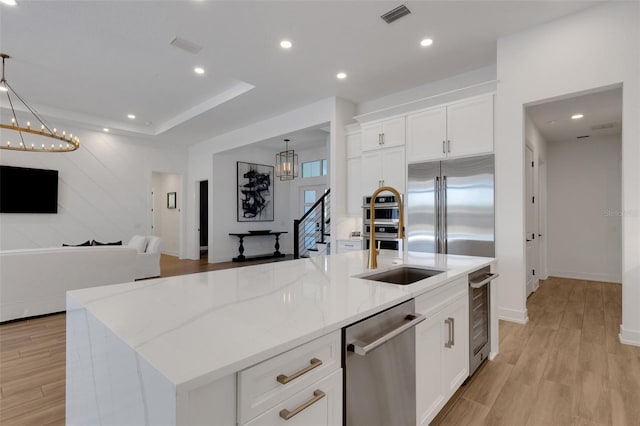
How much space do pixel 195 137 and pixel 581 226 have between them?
8.66 meters

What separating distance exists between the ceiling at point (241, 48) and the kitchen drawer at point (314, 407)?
10.7ft

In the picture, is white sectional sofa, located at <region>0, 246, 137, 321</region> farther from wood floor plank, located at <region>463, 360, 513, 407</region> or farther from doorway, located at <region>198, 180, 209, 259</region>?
doorway, located at <region>198, 180, 209, 259</region>

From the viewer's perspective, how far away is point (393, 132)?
459cm

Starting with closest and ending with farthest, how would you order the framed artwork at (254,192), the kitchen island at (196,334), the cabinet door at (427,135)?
the kitchen island at (196,334) < the cabinet door at (427,135) < the framed artwork at (254,192)

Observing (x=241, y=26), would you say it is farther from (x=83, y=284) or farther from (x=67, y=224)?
(x=67, y=224)

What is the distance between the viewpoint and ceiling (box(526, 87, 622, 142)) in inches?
155

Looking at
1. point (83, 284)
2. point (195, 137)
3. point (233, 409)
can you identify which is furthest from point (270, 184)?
point (233, 409)

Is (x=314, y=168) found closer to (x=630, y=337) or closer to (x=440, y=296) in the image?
(x=630, y=337)

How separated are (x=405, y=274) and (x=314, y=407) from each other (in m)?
1.42

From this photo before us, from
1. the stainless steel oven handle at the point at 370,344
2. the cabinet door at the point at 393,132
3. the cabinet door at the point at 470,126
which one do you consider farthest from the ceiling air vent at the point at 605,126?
the stainless steel oven handle at the point at 370,344

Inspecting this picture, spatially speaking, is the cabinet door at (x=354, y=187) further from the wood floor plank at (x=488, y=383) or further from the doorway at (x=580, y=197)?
the wood floor plank at (x=488, y=383)

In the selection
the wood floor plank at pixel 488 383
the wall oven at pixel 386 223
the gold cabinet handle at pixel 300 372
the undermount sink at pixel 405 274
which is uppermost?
the wall oven at pixel 386 223

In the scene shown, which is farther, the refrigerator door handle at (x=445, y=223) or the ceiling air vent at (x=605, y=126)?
the ceiling air vent at (x=605, y=126)

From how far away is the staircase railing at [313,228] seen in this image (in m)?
6.65
